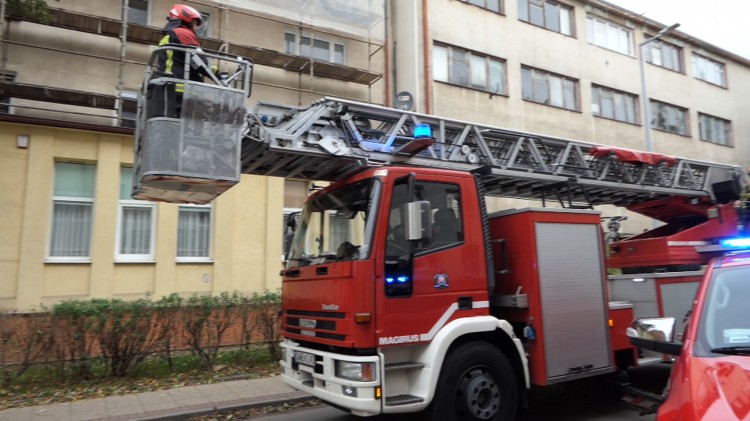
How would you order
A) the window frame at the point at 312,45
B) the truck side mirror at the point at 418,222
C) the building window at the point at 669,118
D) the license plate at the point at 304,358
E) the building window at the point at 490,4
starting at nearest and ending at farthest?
1. the truck side mirror at the point at 418,222
2. the license plate at the point at 304,358
3. the window frame at the point at 312,45
4. the building window at the point at 490,4
5. the building window at the point at 669,118

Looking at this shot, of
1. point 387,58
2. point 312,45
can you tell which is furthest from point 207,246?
point 387,58

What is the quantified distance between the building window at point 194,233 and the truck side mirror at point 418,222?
8.60m

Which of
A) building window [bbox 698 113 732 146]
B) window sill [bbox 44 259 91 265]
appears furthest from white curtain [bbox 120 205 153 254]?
building window [bbox 698 113 732 146]

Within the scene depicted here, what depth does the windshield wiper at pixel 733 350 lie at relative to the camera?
3.09 metres

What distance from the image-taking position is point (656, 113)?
22406 mm

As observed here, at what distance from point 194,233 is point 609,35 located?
18314mm

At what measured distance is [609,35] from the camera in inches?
840

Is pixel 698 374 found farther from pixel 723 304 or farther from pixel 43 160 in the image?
pixel 43 160

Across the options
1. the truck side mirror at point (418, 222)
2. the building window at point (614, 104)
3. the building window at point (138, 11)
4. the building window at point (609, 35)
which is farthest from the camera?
the building window at point (609, 35)

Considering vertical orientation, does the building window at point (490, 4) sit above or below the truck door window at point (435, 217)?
above

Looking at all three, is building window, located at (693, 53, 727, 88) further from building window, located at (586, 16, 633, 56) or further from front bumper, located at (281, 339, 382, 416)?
front bumper, located at (281, 339, 382, 416)

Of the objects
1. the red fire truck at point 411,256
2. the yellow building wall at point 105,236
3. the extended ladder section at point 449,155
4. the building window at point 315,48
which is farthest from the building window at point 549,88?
the red fire truck at point 411,256

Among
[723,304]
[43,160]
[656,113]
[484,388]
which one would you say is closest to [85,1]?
[43,160]

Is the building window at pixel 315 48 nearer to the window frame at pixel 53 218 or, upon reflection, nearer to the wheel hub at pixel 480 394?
the window frame at pixel 53 218
